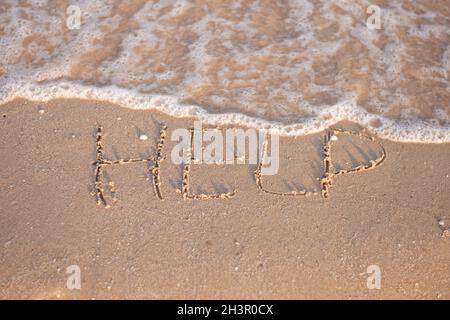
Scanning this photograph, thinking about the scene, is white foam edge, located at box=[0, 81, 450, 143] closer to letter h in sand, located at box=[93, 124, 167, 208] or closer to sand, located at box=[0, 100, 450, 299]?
sand, located at box=[0, 100, 450, 299]

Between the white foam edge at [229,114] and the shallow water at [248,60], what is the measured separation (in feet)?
0.04

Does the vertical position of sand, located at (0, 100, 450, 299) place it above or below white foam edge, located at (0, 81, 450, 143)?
below

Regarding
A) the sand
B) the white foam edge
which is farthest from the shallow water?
the sand

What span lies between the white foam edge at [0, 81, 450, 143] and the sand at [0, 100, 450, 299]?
0.43 ft

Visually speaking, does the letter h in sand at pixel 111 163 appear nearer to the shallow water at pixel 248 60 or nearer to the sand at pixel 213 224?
the sand at pixel 213 224

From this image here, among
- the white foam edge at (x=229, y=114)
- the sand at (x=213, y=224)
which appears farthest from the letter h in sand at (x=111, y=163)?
the white foam edge at (x=229, y=114)

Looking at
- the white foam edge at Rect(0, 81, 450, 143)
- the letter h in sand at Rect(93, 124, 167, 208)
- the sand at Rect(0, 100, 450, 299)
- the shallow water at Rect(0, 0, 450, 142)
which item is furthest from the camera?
the shallow water at Rect(0, 0, 450, 142)

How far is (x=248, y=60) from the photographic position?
4059mm

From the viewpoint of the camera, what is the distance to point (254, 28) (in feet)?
14.3

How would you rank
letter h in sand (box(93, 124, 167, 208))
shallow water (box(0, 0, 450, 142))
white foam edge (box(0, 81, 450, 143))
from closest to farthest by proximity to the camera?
letter h in sand (box(93, 124, 167, 208)), white foam edge (box(0, 81, 450, 143)), shallow water (box(0, 0, 450, 142))

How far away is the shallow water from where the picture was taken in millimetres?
3668

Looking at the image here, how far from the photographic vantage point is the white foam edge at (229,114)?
3533 millimetres

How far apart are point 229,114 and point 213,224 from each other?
1.07 metres

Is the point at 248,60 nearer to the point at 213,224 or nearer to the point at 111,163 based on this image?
the point at 111,163
